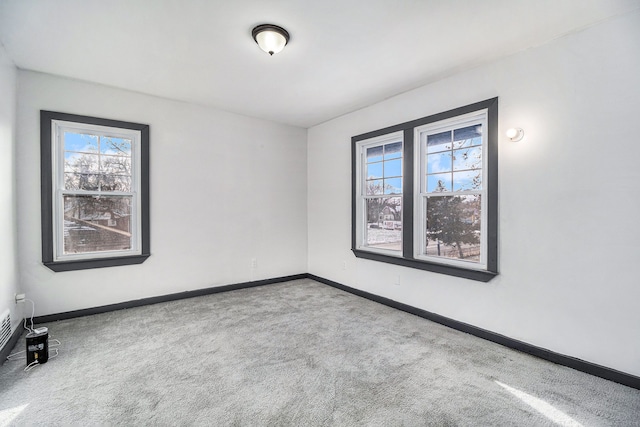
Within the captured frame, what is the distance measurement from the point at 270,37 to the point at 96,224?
9.97ft

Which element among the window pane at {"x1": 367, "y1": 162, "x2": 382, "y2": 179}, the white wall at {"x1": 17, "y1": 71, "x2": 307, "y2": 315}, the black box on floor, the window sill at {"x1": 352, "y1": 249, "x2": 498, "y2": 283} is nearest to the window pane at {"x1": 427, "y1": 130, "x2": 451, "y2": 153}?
the window pane at {"x1": 367, "y1": 162, "x2": 382, "y2": 179}

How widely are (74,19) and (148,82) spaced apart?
1141 millimetres

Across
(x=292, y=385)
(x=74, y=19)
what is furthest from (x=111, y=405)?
(x=74, y=19)

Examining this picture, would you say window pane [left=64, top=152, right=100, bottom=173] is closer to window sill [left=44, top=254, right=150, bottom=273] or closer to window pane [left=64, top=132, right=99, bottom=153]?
window pane [left=64, top=132, right=99, bottom=153]

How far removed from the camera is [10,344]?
2.67 metres

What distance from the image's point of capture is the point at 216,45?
2.67 m

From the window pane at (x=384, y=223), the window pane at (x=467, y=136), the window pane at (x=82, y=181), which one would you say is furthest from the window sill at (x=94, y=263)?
the window pane at (x=467, y=136)

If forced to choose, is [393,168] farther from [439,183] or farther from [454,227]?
[454,227]

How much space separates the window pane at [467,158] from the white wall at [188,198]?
9.02ft

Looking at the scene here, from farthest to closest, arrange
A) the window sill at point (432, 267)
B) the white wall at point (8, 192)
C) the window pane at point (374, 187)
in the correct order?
1. the window pane at point (374, 187)
2. the window sill at point (432, 267)
3. the white wall at point (8, 192)

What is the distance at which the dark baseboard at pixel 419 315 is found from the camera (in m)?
2.30

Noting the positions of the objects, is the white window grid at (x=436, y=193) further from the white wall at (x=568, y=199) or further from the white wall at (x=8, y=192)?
the white wall at (x=8, y=192)

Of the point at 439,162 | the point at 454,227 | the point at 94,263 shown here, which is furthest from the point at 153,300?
the point at 439,162

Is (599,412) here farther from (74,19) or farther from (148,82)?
(148,82)
